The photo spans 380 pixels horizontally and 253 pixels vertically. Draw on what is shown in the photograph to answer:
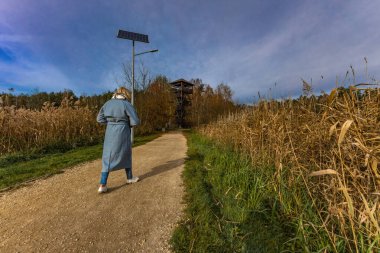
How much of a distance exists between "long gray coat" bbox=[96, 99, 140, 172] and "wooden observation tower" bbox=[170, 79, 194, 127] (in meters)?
33.5

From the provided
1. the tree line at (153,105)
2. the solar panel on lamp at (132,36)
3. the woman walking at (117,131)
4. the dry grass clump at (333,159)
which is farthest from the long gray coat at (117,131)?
the solar panel on lamp at (132,36)

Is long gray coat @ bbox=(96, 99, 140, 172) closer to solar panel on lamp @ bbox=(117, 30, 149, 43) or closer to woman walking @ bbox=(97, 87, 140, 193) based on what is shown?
woman walking @ bbox=(97, 87, 140, 193)

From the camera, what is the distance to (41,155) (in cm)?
811

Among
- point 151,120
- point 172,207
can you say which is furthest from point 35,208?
point 151,120

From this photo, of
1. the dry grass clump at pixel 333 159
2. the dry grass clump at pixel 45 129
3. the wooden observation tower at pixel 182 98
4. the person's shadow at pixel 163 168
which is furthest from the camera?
the wooden observation tower at pixel 182 98

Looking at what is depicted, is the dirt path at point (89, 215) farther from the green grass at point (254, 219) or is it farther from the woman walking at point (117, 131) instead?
the woman walking at point (117, 131)

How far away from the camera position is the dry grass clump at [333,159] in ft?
6.17

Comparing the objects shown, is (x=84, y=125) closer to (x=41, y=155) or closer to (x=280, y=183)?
(x=41, y=155)

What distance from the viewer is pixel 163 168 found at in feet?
20.7

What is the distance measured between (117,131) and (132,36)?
11.0 metres

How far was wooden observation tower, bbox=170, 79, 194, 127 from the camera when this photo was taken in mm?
39969

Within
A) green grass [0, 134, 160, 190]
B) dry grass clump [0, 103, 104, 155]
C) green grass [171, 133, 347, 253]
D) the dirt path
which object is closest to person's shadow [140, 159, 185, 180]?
the dirt path

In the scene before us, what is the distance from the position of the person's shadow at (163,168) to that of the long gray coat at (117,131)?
1.08 meters

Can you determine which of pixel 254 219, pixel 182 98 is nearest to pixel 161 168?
pixel 254 219
